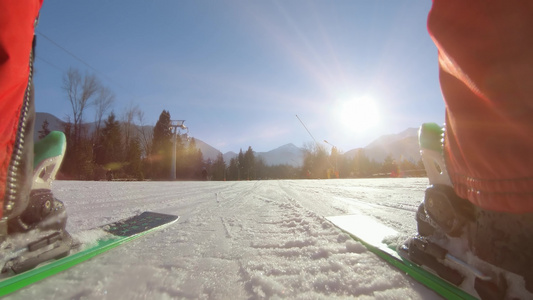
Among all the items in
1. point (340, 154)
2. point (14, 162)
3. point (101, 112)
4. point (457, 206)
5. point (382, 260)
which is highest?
point (101, 112)

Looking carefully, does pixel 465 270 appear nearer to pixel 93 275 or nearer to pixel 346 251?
pixel 346 251

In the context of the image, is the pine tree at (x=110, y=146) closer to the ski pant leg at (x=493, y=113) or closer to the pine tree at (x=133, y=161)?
the pine tree at (x=133, y=161)

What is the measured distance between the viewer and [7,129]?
53 centimetres

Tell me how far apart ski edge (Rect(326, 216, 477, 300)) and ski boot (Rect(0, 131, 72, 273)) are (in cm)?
113

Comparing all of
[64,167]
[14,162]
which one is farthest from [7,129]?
[64,167]

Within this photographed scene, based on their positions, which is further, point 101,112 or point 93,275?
point 101,112

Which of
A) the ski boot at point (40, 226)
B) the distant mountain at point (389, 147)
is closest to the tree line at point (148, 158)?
the ski boot at point (40, 226)

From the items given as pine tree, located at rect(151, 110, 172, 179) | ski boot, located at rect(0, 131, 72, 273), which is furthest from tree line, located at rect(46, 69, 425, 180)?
ski boot, located at rect(0, 131, 72, 273)

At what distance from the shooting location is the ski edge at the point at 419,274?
0.57 metres

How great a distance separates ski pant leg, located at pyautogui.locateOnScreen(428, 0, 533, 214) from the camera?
0.41m

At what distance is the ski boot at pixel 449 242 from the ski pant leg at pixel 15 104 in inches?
43.1

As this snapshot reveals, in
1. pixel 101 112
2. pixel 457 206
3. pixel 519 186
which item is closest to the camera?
pixel 519 186

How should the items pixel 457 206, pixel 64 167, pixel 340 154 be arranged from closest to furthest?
pixel 457 206, pixel 64 167, pixel 340 154

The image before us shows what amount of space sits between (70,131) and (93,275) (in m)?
26.3
